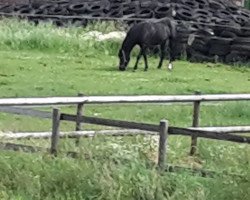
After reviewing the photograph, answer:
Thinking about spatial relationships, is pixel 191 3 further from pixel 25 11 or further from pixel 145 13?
pixel 25 11

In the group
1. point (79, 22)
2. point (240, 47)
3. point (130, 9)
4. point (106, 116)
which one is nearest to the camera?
point (106, 116)

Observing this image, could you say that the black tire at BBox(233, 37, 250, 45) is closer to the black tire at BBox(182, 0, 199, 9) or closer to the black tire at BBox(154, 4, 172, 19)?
the black tire at BBox(154, 4, 172, 19)

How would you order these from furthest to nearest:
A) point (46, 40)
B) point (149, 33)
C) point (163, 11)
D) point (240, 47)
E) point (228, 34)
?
point (163, 11) < point (228, 34) < point (46, 40) < point (240, 47) < point (149, 33)

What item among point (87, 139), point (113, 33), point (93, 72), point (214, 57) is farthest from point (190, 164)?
point (113, 33)

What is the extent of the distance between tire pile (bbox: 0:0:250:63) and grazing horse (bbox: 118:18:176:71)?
1301 millimetres

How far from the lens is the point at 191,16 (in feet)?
103

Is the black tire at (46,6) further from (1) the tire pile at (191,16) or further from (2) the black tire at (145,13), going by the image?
(2) the black tire at (145,13)

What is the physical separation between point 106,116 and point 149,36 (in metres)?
9.84

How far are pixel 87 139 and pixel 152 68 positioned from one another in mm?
13965

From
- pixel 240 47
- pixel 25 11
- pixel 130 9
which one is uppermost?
pixel 130 9

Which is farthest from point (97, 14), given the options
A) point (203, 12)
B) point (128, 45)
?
point (128, 45)

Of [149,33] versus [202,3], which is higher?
[149,33]

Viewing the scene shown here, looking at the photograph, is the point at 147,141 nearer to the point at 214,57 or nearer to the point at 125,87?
the point at 125,87

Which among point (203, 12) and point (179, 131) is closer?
point (179, 131)
